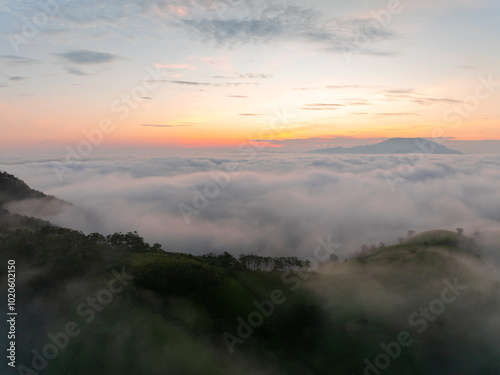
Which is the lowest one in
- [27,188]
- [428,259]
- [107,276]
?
[27,188]

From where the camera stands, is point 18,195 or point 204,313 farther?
point 18,195

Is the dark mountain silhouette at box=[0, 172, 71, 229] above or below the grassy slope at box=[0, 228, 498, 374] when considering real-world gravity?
below

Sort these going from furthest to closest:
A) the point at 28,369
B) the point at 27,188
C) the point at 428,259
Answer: the point at 27,188 < the point at 428,259 < the point at 28,369

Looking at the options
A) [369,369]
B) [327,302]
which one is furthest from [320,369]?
[327,302]

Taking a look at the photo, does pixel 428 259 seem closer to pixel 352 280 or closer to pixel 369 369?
pixel 352 280

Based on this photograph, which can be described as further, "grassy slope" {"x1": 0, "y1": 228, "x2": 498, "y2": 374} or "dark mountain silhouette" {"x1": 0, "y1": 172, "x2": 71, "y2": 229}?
"dark mountain silhouette" {"x1": 0, "y1": 172, "x2": 71, "y2": 229}

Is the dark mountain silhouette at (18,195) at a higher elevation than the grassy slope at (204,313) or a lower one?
lower

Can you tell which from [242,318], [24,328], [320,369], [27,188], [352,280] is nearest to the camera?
[24,328]

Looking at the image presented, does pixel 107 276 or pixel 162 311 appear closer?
pixel 162 311

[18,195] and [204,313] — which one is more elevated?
[204,313]

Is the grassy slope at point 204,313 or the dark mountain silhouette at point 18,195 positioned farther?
the dark mountain silhouette at point 18,195

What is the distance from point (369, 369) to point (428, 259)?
55198 mm

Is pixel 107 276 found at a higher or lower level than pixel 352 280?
higher

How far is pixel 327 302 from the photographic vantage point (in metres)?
72.6
